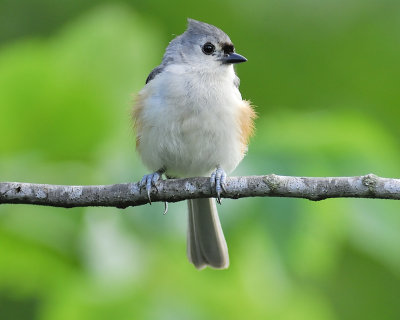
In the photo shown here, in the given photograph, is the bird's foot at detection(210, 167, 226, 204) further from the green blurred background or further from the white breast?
the white breast

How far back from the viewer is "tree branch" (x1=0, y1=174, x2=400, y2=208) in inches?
141

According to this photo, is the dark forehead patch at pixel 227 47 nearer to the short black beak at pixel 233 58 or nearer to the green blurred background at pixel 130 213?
the short black beak at pixel 233 58

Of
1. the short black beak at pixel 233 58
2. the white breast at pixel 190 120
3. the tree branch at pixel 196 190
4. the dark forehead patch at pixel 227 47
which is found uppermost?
the dark forehead patch at pixel 227 47

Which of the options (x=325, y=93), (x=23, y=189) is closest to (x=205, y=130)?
(x=23, y=189)

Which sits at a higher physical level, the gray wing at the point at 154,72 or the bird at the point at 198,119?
the gray wing at the point at 154,72

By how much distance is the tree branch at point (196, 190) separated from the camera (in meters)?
3.58

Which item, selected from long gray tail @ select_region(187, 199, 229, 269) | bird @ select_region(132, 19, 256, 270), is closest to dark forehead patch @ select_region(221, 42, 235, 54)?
bird @ select_region(132, 19, 256, 270)

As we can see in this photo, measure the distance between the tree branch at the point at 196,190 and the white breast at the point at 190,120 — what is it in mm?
642

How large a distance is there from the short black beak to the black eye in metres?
0.12

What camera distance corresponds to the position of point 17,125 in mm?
4250

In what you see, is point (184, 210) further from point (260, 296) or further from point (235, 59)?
point (235, 59)

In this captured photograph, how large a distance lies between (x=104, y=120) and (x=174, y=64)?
78 cm

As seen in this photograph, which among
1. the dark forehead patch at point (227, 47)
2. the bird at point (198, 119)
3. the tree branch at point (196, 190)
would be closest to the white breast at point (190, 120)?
the bird at point (198, 119)

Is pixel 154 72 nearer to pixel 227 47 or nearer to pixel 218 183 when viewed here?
pixel 227 47
